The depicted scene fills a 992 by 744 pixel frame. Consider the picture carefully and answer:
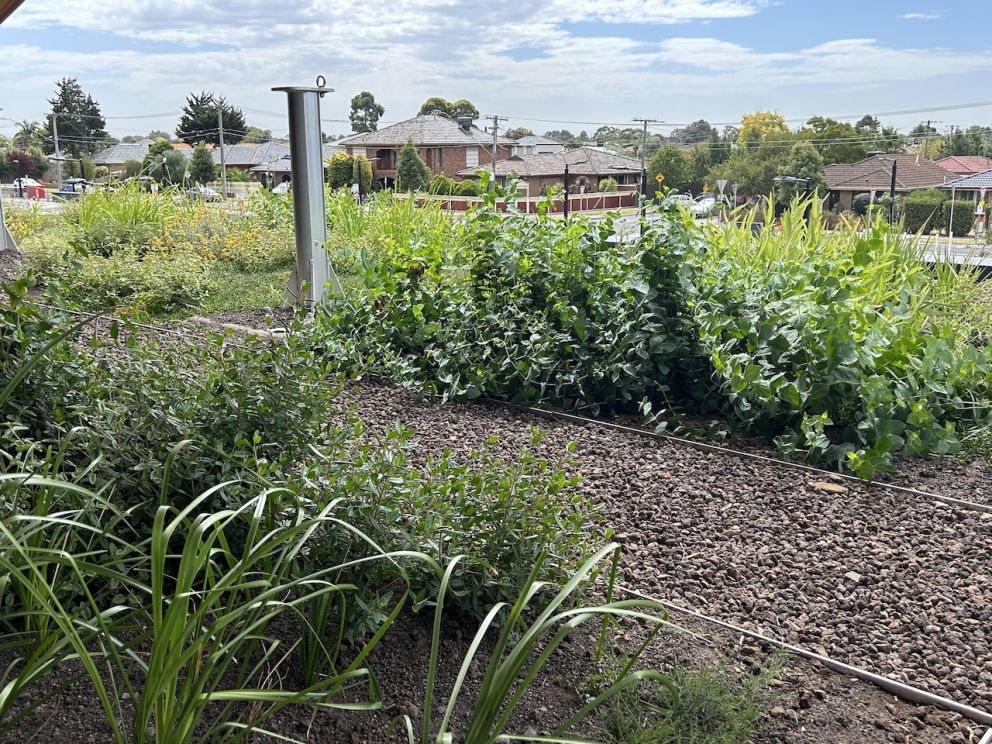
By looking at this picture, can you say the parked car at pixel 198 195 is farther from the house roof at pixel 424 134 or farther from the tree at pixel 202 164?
the tree at pixel 202 164

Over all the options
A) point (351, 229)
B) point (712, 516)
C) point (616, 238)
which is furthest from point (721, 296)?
point (351, 229)

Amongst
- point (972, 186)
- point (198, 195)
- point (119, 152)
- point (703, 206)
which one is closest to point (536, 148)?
point (972, 186)

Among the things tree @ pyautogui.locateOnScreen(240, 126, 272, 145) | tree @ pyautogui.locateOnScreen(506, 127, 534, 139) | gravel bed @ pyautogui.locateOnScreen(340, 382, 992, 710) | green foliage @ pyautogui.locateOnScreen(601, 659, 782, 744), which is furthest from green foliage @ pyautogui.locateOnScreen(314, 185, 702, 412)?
tree @ pyautogui.locateOnScreen(240, 126, 272, 145)

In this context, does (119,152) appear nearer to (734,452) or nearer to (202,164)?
(202,164)

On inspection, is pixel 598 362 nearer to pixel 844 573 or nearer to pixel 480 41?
pixel 844 573

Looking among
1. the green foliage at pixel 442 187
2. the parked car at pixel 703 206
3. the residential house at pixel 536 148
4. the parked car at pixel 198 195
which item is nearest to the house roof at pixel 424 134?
the residential house at pixel 536 148

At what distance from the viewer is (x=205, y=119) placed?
34.4m

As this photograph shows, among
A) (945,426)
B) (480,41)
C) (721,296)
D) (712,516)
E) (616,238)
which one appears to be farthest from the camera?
(480,41)

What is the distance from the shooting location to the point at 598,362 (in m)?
3.55

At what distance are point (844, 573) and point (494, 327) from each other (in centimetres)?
189

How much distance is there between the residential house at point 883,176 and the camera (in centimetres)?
1072

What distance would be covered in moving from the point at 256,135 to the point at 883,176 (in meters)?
30.0

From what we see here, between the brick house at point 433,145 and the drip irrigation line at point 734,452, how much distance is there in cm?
1829

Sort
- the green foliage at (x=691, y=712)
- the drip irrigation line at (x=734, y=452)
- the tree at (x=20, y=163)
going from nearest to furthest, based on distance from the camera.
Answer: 1. the green foliage at (x=691, y=712)
2. the drip irrigation line at (x=734, y=452)
3. the tree at (x=20, y=163)
